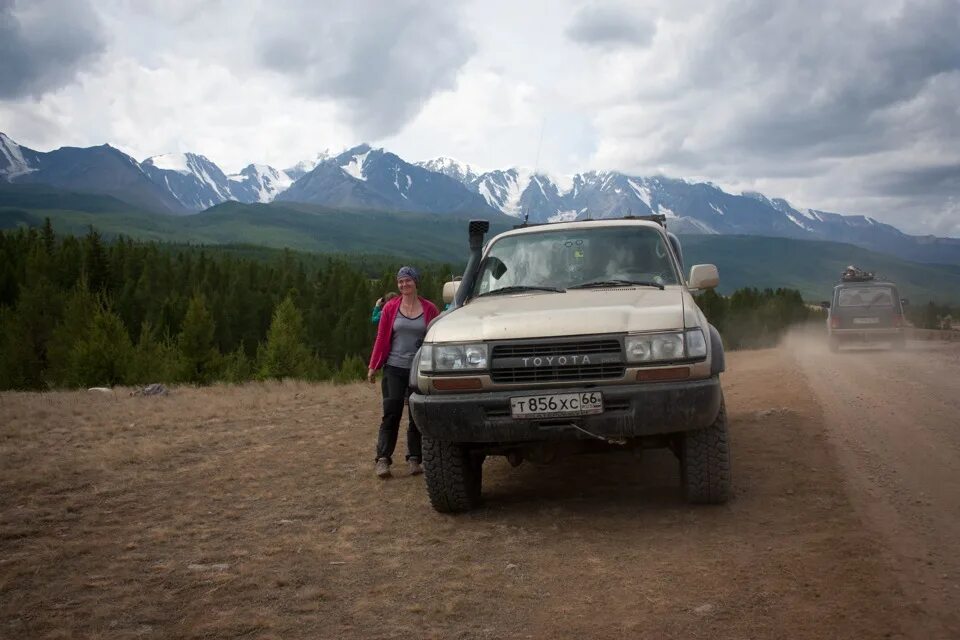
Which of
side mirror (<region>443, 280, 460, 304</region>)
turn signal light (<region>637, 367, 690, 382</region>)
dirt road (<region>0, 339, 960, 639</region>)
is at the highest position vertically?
side mirror (<region>443, 280, 460, 304</region>)

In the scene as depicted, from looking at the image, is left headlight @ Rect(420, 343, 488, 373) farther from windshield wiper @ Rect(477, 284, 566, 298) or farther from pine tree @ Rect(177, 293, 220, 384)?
pine tree @ Rect(177, 293, 220, 384)

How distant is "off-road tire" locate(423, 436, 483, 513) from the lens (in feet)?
18.4

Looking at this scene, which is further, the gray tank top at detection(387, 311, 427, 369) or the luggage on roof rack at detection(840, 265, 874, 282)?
the luggage on roof rack at detection(840, 265, 874, 282)

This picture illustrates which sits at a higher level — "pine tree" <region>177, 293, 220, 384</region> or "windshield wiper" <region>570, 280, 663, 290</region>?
"windshield wiper" <region>570, 280, 663, 290</region>

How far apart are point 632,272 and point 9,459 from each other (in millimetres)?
6568

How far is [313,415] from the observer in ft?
36.0

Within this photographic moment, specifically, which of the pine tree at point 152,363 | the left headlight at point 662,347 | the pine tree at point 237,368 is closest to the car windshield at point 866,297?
the left headlight at point 662,347

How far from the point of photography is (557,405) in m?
5.09

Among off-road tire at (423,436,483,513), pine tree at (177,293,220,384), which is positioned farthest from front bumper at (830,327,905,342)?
pine tree at (177,293,220,384)

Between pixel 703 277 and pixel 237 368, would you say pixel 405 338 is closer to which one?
pixel 703 277

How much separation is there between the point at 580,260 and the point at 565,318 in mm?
1444

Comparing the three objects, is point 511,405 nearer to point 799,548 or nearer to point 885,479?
point 799,548

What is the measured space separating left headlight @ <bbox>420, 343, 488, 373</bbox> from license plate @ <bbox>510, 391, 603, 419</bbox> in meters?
0.35

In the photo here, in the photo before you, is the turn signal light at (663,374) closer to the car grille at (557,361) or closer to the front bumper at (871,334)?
the car grille at (557,361)
